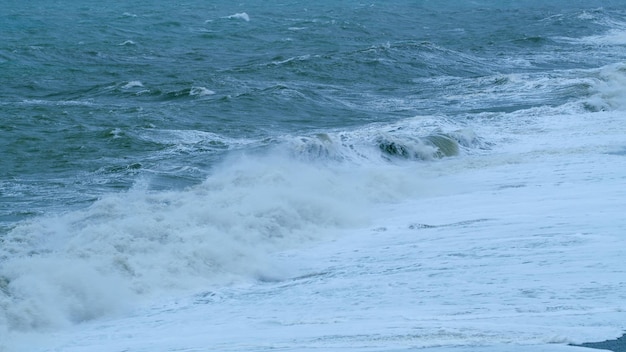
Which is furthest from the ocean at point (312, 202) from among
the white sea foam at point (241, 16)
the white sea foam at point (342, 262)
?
the white sea foam at point (241, 16)

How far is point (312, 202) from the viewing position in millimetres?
12422

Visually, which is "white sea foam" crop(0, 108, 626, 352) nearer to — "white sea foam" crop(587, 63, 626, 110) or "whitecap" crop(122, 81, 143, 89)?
"white sea foam" crop(587, 63, 626, 110)

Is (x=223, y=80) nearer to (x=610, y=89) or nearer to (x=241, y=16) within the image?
(x=610, y=89)

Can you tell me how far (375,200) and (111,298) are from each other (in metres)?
5.13

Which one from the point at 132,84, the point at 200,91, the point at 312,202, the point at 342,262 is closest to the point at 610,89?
the point at 200,91

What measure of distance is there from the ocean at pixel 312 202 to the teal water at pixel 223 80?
11 cm

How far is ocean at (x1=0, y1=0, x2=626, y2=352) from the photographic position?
27.9 feet

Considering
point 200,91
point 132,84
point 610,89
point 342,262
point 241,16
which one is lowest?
point 241,16

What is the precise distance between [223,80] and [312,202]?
1285 cm

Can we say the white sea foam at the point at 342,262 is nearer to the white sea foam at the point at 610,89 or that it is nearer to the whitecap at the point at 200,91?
the white sea foam at the point at 610,89

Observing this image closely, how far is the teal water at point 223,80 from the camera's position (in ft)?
52.5

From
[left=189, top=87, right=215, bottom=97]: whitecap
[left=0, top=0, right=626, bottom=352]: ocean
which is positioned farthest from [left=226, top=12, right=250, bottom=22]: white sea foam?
[left=189, top=87, right=215, bottom=97]: whitecap

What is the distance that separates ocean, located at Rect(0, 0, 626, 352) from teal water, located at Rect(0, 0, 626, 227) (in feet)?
0.35

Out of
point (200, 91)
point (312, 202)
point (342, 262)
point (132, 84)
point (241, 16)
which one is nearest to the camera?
point (342, 262)
